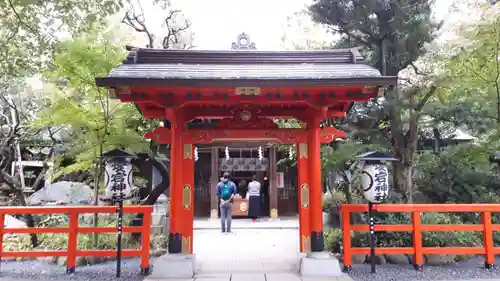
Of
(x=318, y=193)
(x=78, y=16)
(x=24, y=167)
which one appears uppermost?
(x=78, y=16)

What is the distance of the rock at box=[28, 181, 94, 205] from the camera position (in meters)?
11.3

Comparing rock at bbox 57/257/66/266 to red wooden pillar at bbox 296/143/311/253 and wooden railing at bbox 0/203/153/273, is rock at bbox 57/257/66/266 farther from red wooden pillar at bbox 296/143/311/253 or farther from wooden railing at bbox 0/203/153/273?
red wooden pillar at bbox 296/143/311/253

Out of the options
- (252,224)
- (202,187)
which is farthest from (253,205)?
(202,187)

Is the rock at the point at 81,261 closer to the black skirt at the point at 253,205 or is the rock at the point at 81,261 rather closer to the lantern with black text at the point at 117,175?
the lantern with black text at the point at 117,175

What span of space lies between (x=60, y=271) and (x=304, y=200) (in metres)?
4.71

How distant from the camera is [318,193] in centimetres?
598

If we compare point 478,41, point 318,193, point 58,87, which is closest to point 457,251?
point 318,193

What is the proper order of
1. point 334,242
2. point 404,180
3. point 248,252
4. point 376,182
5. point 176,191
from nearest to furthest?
point 376,182 < point 176,191 < point 334,242 < point 248,252 < point 404,180

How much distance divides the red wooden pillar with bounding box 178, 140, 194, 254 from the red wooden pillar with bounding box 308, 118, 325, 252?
84.3 inches

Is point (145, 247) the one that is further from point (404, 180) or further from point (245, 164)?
point (245, 164)

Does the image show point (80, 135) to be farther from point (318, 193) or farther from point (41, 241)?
point (318, 193)

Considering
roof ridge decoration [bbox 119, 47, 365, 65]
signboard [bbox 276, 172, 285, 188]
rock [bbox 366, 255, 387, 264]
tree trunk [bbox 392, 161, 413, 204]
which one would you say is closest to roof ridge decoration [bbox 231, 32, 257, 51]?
roof ridge decoration [bbox 119, 47, 365, 65]

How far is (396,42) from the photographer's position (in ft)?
27.7

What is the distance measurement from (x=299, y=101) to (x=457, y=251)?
388 cm
